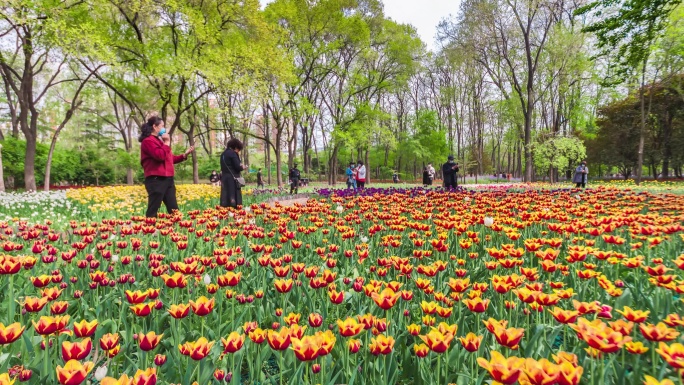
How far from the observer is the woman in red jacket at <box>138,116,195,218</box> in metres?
5.57

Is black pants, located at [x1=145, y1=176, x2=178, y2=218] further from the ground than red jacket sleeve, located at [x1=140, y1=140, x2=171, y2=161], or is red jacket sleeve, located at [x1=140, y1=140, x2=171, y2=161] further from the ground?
red jacket sleeve, located at [x1=140, y1=140, x2=171, y2=161]

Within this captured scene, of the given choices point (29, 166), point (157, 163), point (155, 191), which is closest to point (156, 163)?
point (157, 163)

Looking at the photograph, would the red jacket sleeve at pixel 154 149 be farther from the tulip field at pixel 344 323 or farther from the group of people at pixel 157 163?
the tulip field at pixel 344 323

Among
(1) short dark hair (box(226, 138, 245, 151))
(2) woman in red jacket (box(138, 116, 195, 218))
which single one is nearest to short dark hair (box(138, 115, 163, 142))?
(2) woman in red jacket (box(138, 116, 195, 218))

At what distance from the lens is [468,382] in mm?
1645

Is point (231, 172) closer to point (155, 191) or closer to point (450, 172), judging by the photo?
point (155, 191)

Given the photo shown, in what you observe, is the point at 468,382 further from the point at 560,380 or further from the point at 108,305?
the point at 108,305

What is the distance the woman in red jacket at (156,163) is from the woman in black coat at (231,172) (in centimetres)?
131

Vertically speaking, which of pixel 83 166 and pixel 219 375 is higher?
pixel 83 166

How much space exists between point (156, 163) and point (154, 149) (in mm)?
322

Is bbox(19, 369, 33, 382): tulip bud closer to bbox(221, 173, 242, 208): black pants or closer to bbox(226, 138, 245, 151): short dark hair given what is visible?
bbox(226, 138, 245, 151): short dark hair

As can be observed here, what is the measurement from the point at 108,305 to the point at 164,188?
3.85m

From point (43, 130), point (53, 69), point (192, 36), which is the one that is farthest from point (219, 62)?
point (43, 130)

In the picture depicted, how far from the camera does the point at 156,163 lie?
229 inches
